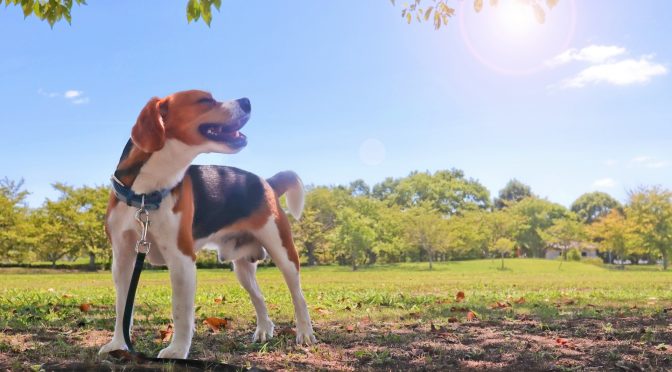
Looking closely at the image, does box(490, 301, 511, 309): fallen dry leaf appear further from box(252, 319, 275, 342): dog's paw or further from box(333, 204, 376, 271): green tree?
box(333, 204, 376, 271): green tree

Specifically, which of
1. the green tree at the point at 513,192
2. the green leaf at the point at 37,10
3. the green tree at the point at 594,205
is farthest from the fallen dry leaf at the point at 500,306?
the green tree at the point at 513,192

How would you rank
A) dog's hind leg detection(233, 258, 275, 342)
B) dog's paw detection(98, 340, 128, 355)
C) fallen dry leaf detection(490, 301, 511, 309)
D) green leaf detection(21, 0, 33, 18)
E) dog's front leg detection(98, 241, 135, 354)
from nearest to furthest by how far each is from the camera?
dog's front leg detection(98, 241, 135, 354), dog's paw detection(98, 340, 128, 355), dog's hind leg detection(233, 258, 275, 342), green leaf detection(21, 0, 33, 18), fallen dry leaf detection(490, 301, 511, 309)

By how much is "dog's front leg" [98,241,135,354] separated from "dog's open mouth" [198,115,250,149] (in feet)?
3.05

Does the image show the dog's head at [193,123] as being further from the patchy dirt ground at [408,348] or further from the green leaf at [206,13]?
the green leaf at [206,13]

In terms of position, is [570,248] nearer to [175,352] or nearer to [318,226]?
[318,226]

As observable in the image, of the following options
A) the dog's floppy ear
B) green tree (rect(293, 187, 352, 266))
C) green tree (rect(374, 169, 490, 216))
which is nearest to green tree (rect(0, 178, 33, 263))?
green tree (rect(293, 187, 352, 266))

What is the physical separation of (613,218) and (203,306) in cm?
4522

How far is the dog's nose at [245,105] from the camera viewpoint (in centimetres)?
340

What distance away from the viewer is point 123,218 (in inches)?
135

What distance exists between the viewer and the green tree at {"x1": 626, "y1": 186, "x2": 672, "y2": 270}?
3791cm

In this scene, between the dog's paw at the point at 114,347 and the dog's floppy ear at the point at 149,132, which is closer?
the dog's floppy ear at the point at 149,132

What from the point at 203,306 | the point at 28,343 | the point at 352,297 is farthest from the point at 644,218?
the point at 28,343

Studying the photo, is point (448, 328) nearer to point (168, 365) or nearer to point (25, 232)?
point (168, 365)

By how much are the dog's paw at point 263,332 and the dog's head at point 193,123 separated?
180 cm
